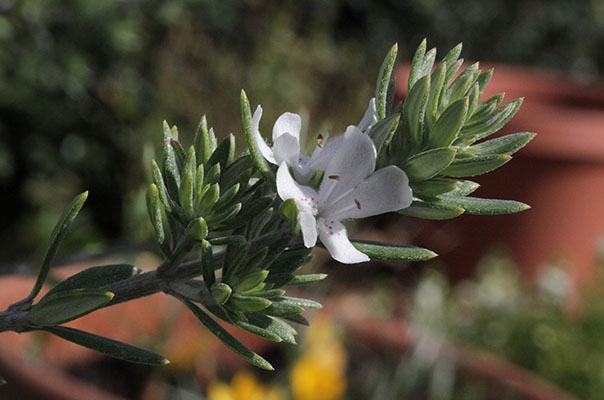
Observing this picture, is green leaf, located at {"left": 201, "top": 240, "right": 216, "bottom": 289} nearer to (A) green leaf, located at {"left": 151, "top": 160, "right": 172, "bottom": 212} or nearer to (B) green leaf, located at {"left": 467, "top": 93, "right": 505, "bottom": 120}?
(A) green leaf, located at {"left": 151, "top": 160, "right": 172, "bottom": 212}

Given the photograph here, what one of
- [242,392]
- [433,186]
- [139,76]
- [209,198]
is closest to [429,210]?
[433,186]

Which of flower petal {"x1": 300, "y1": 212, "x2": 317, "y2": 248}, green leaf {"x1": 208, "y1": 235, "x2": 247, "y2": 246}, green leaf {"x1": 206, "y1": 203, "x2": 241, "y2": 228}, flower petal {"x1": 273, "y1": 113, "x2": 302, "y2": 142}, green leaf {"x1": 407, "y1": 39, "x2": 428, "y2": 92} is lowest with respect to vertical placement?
green leaf {"x1": 208, "y1": 235, "x2": 247, "y2": 246}

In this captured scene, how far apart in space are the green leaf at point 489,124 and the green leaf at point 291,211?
0.12m

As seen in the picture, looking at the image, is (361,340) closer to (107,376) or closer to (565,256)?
(107,376)

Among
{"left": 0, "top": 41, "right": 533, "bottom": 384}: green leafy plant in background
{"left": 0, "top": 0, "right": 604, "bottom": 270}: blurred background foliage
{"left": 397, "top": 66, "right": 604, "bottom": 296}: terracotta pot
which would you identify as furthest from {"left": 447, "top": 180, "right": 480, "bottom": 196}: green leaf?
{"left": 397, "top": 66, "right": 604, "bottom": 296}: terracotta pot

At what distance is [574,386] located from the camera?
1.95 m

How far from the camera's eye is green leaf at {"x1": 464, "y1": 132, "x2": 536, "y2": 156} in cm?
40

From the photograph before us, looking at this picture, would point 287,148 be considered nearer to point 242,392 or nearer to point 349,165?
point 349,165

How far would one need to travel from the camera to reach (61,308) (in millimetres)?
375

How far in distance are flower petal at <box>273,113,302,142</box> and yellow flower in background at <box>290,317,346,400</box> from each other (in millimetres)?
1192

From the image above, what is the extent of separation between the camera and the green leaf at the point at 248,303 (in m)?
0.39

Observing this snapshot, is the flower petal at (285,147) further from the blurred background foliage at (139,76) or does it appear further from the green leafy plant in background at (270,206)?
the blurred background foliage at (139,76)

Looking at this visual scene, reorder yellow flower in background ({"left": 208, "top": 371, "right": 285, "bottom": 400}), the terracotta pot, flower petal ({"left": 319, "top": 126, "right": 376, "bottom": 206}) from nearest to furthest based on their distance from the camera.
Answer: flower petal ({"left": 319, "top": 126, "right": 376, "bottom": 206}) → yellow flower in background ({"left": 208, "top": 371, "right": 285, "bottom": 400}) → the terracotta pot

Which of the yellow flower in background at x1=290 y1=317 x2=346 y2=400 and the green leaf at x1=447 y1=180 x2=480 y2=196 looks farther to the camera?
the yellow flower in background at x1=290 y1=317 x2=346 y2=400
